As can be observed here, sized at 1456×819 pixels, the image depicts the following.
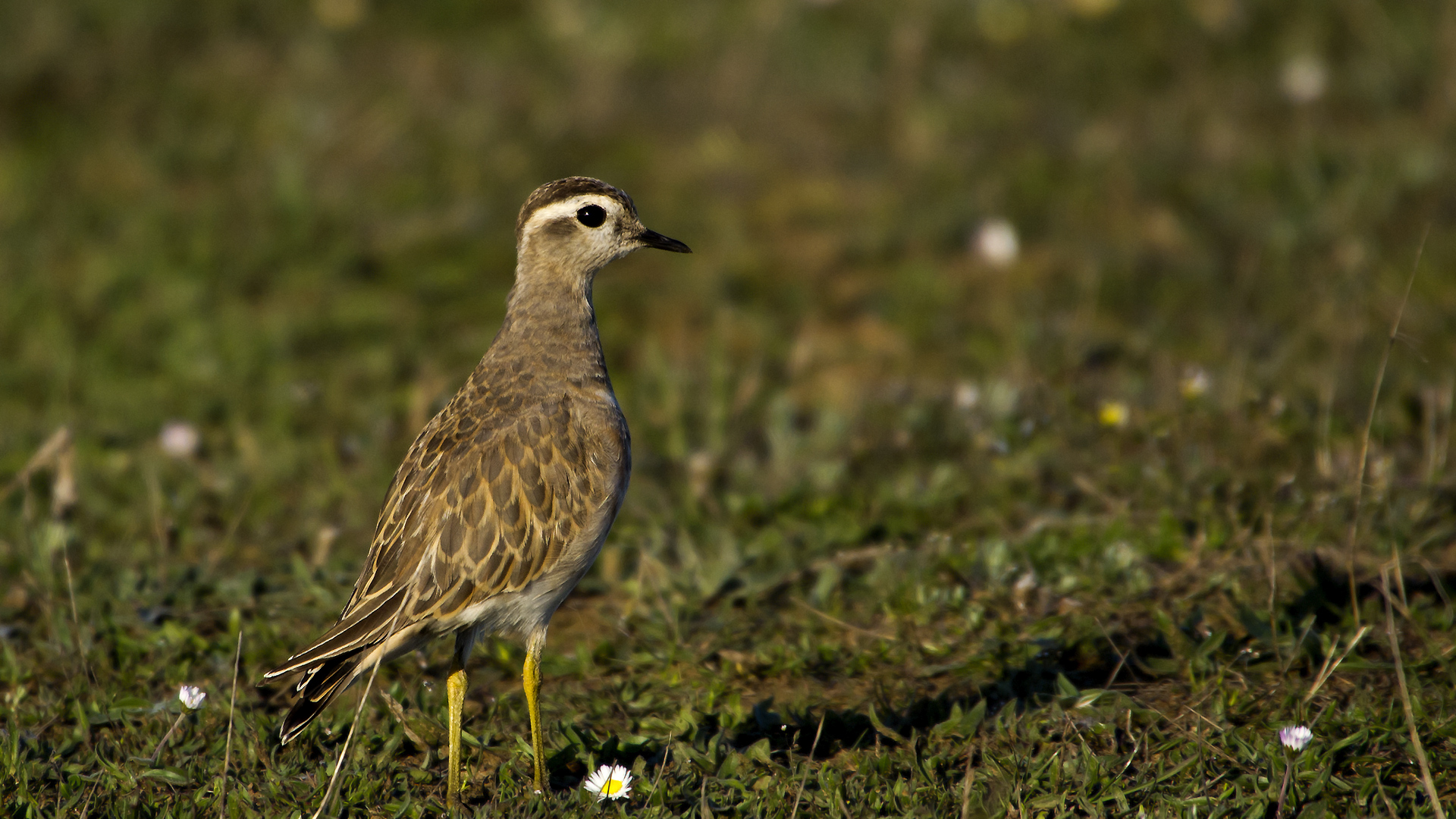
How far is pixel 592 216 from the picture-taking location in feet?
18.6

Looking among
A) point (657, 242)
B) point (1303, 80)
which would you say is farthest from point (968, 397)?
point (1303, 80)

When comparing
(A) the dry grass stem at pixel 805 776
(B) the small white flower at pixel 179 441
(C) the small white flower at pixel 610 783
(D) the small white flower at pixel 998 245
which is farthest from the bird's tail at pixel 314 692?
(D) the small white flower at pixel 998 245

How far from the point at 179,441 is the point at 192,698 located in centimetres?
273

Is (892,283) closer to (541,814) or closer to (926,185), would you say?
(926,185)

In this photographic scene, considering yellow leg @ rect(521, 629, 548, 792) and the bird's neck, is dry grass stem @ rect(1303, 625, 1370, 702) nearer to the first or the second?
yellow leg @ rect(521, 629, 548, 792)

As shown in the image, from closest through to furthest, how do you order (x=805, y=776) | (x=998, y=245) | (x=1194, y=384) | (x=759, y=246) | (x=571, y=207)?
(x=805, y=776)
(x=571, y=207)
(x=1194, y=384)
(x=998, y=245)
(x=759, y=246)

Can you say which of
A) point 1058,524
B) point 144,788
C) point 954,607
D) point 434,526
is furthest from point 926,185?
point 144,788

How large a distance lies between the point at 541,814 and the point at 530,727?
0.58 meters

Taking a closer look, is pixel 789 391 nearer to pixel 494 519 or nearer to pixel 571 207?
pixel 571 207

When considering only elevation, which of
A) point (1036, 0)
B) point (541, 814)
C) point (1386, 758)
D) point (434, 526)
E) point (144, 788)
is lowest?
point (1386, 758)

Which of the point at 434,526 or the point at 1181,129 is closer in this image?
the point at 434,526

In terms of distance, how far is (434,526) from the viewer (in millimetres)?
4910

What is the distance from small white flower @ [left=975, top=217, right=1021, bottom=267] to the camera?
8.80 metres

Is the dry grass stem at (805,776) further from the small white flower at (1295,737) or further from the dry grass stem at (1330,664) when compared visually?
the dry grass stem at (1330,664)
